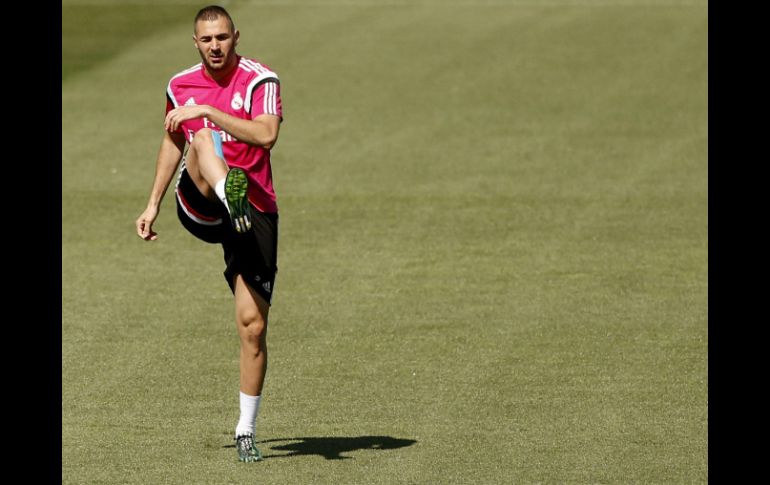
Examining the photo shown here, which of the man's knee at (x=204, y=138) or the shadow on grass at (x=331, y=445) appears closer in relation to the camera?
the man's knee at (x=204, y=138)

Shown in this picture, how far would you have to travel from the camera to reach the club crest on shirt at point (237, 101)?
329 inches

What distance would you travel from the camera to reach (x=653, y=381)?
10.3m

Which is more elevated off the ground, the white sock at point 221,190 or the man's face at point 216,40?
the man's face at point 216,40

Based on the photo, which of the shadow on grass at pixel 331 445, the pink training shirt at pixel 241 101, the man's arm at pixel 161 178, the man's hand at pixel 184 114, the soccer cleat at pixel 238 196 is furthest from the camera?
the shadow on grass at pixel 331 445

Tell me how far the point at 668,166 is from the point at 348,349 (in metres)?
8.21

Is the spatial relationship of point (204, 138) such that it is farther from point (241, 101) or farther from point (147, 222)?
point (147, 222)

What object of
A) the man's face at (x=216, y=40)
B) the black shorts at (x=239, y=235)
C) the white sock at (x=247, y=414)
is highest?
the man's face at (x=216, y=40)

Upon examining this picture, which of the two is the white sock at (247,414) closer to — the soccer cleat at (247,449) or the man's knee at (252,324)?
the soccer cleat at (247,449)

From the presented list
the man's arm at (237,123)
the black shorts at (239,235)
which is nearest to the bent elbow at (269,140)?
the man's arm at (237,123)

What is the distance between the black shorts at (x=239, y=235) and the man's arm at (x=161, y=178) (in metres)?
0.11

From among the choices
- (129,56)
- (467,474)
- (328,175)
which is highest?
(129,56)

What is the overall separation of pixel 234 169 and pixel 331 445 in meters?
1.84
